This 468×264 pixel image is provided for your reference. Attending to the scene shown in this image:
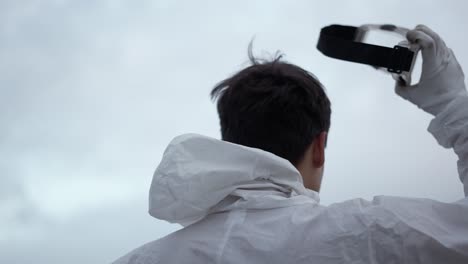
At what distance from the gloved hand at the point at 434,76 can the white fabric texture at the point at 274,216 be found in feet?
0.48

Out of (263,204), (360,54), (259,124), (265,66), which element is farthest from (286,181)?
(360,54)

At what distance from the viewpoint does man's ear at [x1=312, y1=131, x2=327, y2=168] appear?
193 centimetres

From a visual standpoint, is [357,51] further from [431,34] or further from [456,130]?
[456,130]

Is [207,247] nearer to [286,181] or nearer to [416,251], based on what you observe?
[286,181]

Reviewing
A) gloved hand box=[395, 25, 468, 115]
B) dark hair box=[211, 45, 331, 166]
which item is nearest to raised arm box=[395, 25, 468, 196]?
gloved hand box=[395, 25, 468, 115]

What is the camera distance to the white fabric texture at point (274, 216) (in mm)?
1463

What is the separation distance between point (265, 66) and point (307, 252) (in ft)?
2.83

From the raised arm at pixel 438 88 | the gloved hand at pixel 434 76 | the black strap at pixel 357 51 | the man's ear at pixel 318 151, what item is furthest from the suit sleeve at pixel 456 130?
the man's ear at pixel 318 151

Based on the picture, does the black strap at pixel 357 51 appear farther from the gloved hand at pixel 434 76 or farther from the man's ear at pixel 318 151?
the man's ear at pixel 318 151

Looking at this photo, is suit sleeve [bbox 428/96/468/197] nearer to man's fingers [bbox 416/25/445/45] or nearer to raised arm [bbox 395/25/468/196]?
raised arm [bbox 395/25/468/196]

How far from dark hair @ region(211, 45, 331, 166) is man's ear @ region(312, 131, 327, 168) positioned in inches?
1.0

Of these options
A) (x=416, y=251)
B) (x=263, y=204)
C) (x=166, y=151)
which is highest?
(x=166, y=151)

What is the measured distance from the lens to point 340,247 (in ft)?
4.92

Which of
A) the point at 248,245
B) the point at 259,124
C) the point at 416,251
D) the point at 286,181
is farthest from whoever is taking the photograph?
the point at 259,124
